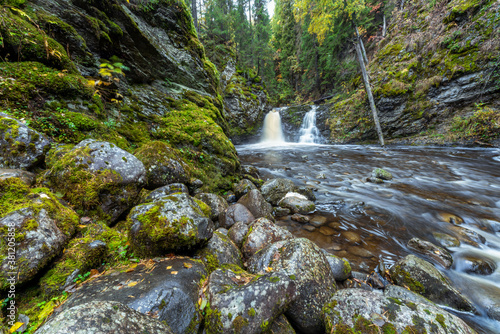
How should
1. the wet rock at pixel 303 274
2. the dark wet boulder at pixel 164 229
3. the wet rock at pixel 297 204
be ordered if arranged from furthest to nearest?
1. the wet rock at pixel 297 204
2. the dark wet boulder at pixel 164 229
3. the wet rock at pixel 303 274

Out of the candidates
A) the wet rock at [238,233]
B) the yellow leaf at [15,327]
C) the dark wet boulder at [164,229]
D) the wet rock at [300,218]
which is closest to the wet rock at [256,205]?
the wet rock at [300,218]

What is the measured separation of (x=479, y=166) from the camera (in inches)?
289

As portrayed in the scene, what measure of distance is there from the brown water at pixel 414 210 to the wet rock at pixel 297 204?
248 millimetres

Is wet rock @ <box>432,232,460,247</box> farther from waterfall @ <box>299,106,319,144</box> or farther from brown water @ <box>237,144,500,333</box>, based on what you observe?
waterfall @ <box>299,106,319,144</box>

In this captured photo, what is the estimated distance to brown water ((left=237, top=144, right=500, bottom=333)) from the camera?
3085 mm

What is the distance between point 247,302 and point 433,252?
3.65 m

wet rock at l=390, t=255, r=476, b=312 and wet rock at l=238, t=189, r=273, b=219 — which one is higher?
wet rock at l=238, t=189, r=273, b=219

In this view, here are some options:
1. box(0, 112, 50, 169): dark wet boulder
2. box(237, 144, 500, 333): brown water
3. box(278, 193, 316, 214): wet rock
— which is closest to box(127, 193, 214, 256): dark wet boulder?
box(0, 112, 50, 169): dark wet boulder

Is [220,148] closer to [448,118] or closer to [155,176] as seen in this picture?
[155,176]

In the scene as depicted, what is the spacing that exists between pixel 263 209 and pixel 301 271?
232 cm

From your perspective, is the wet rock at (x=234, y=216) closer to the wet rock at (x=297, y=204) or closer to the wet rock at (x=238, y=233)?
the wet rock at (x=238, y=233)

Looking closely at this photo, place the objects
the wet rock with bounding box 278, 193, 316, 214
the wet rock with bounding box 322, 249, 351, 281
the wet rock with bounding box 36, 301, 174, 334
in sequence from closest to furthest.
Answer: the wet rock with bounding box 36, 301, 174, 334
the wet rock with bounding box 322, 249, 351, 281
the wet rock with bounding box 278, 193, 316, 214

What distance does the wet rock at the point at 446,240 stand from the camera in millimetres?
3394

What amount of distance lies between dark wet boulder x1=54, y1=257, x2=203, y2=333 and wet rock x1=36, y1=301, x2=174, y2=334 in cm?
22
